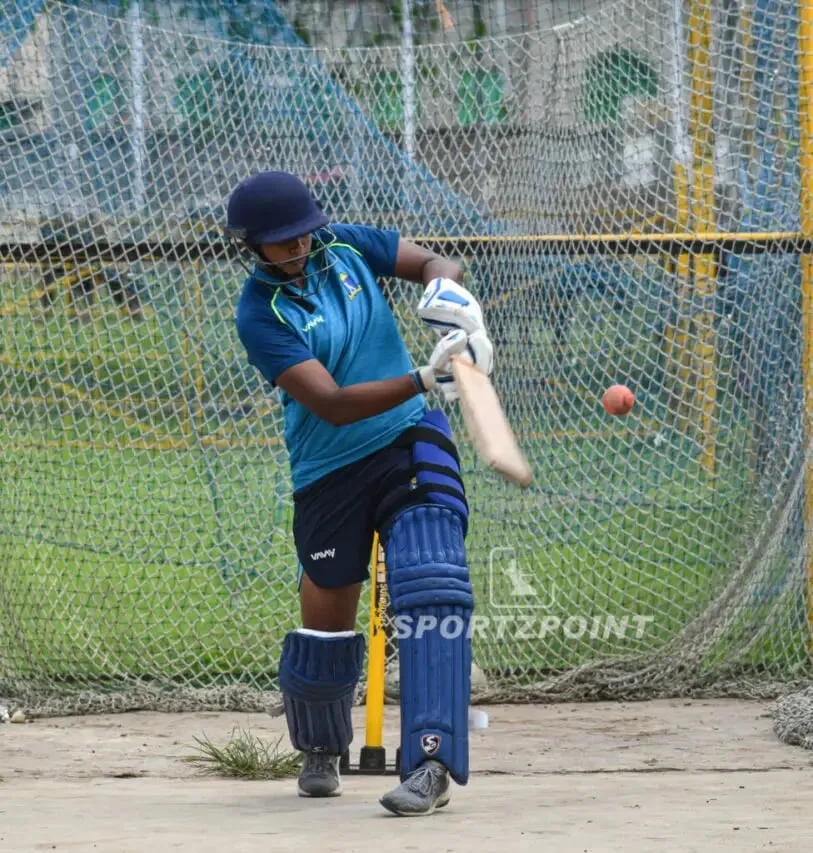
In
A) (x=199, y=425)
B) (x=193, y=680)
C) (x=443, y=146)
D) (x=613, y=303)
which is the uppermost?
(x=443, y=146)

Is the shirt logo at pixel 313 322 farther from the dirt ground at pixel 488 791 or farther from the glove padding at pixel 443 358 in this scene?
the dirt ground at pixel 488 791

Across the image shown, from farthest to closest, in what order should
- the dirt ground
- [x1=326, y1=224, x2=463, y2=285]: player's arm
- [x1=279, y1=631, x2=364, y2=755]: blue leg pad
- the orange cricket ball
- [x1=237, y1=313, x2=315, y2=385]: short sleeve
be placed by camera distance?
the orange cricket ball, [x1=326, y1=224, x2=463, y2=285]: player's arm, [x1=279, y1=631, x2=364, y2=755]: blue leg pad, [x1=237, y1=313, x2=315, y2=385]: short sleeve, the dirt ground

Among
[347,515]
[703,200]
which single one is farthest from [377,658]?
[703,200]

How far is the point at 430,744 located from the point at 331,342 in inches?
44.2

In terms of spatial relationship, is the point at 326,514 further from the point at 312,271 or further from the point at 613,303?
the point at 613,303

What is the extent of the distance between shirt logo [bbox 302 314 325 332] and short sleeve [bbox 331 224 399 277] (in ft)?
1.04

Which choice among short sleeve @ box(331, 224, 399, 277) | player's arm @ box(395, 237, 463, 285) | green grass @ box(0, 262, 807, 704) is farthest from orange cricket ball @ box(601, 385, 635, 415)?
green grass @ box(0, 262, 807, 704)

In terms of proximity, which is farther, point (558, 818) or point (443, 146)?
point (443, 146)

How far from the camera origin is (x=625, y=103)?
714cm

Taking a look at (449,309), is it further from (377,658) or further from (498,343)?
(498,343)

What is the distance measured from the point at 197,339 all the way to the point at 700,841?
4.08 m

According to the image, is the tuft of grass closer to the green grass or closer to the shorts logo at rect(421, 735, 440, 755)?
the shorts logo at rect(421, 735, 440, 755)

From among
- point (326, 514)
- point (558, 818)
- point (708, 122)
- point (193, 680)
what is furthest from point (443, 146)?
point (558, 818)

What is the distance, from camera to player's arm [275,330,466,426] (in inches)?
167
